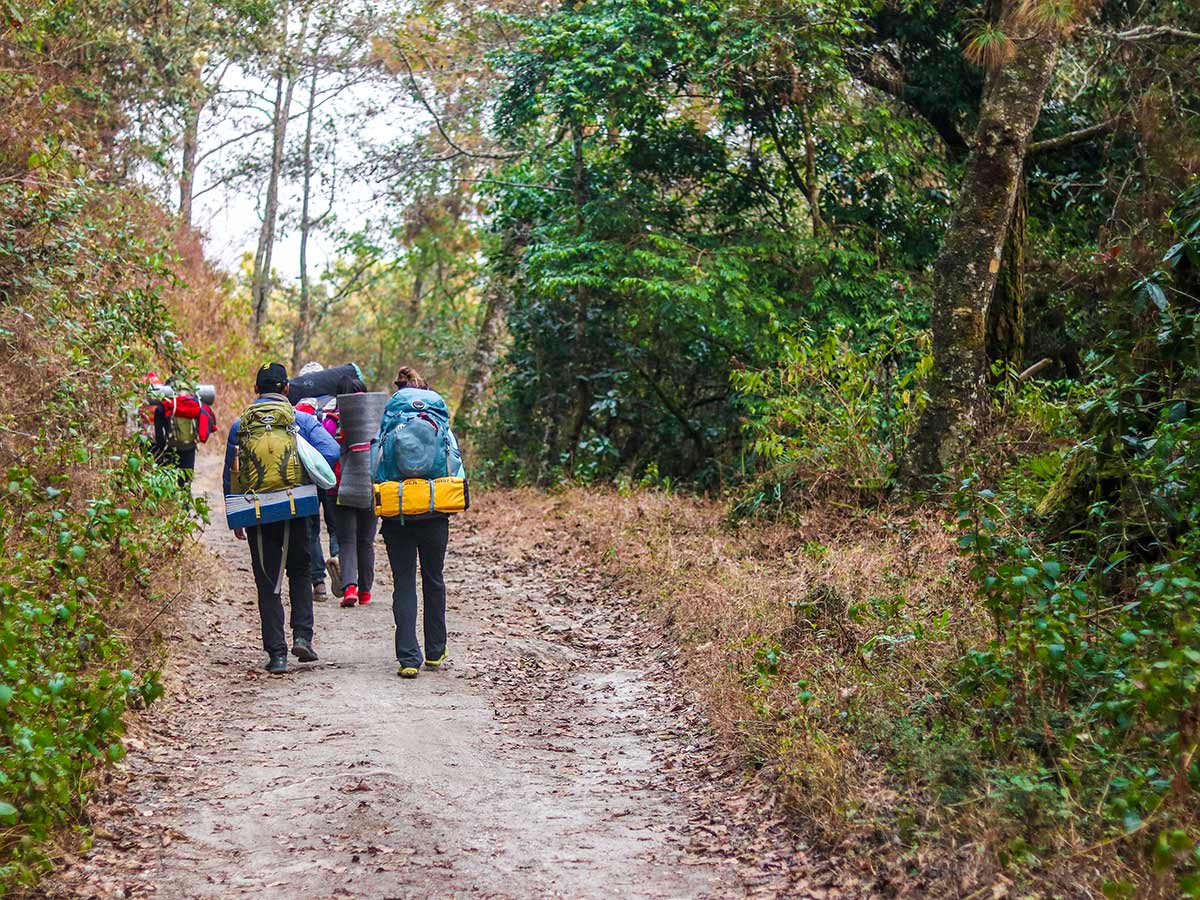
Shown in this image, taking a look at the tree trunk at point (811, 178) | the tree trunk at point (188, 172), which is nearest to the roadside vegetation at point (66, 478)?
the tree trunk at point (811, 178)

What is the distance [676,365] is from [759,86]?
419 cm

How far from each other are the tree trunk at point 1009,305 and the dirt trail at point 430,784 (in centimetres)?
439

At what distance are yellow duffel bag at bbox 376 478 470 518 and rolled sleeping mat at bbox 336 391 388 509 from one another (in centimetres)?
231

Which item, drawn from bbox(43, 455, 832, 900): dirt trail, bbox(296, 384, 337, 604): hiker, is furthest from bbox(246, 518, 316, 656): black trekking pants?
bbox(296, 384, 337, 604): hiker

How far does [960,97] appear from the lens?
56.0 feet

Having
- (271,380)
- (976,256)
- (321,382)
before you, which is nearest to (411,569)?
(271,380)

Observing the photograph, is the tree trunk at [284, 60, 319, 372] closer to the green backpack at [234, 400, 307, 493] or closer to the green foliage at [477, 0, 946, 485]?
the green foliage at [477, 0, 946, 485]

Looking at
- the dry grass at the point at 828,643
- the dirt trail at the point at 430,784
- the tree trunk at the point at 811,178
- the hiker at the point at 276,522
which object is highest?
the tree trunk at the point at 811,178

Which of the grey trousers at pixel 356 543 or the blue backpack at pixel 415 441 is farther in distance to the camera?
the grey trousers at pixel 356 543

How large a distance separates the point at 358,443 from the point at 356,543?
3.09 feet

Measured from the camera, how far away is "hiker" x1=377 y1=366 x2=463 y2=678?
8398mm

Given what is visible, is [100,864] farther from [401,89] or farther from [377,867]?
[401,89]

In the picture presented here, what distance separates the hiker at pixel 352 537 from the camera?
34.9ft

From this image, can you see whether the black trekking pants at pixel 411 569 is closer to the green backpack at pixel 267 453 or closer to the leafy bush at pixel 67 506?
the green backpack at pixel 267 453
